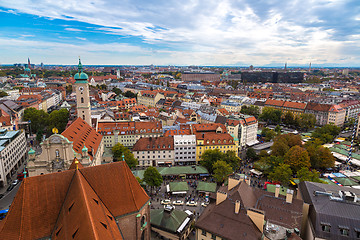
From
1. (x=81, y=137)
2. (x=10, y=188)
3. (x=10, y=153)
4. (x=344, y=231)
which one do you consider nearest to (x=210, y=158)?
(x=81, y=137)

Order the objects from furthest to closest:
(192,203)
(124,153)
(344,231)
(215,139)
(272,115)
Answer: (272,115), (215,139), (124,153), (192,203), (344,231)

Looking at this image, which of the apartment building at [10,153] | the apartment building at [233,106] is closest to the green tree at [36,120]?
the apartment building at [10,153]

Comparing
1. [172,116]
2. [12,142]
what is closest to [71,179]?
[12,142]

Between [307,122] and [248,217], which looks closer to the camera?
[248,217]

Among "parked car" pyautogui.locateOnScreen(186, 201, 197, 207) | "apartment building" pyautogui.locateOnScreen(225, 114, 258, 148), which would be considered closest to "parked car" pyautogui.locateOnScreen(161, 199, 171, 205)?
"parked car" pyautogui.locateOnScreen(186, 201, 197, 207)

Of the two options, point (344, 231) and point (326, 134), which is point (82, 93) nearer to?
point (344, 231)

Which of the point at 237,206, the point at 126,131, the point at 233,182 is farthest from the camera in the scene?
the point at 126,131

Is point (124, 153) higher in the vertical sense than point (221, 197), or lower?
lower
